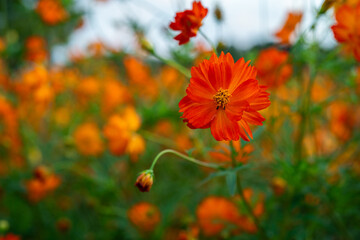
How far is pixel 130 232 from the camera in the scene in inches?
39.9

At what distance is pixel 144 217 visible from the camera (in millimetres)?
928

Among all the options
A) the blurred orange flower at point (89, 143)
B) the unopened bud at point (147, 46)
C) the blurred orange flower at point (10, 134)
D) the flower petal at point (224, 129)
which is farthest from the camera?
the blurred orange flower at point (10, 134)

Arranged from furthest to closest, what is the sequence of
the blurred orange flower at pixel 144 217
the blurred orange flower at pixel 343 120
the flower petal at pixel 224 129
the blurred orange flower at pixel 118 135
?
the blurred orange flower at pixel 343 120
the blurred orange flower at pixel 118 135
the blurred orange flower at pixel 144 217
the flower petal at pixel 224 129

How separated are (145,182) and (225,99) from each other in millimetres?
184

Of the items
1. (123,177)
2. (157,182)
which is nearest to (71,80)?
(123,177)

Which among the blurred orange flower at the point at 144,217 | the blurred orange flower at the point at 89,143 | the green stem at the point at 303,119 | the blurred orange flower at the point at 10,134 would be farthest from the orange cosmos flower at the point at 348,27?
the blurred orange flower at the point at 10,134

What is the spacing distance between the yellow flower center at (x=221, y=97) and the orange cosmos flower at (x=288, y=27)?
0.57 meters

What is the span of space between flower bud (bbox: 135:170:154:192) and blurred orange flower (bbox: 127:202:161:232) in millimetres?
423

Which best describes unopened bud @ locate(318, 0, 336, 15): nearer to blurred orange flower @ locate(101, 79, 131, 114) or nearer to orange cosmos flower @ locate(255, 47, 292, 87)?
orange cosmos flower @ locate(255, 47, 292, 87)

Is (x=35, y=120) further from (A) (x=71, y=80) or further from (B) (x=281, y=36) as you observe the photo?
(B) (x=281, y=36)

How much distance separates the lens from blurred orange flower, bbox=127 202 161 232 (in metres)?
0.92

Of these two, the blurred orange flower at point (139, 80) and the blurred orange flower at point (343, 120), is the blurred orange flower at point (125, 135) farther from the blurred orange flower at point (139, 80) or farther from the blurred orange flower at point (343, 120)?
the blurred orange flower at point (343, 120)

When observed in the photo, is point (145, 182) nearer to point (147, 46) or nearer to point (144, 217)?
point (147, 46)

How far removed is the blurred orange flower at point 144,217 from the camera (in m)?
0.92
